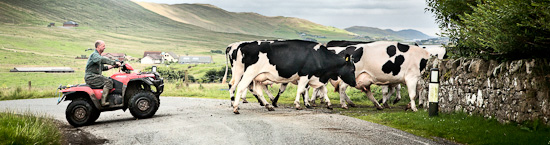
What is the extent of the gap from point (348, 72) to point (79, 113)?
30.1 feet

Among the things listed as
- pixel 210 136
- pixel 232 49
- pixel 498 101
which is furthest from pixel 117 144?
pixel 232 49

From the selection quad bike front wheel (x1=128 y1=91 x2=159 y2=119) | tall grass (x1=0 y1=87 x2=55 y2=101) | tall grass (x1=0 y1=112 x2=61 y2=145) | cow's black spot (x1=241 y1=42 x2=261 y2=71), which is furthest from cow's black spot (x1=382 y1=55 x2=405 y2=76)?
tall grass (x1=0 y1=87 x2=55 y2=101)

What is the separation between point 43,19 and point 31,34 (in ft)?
132

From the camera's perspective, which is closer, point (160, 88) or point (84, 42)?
point (160, 88)

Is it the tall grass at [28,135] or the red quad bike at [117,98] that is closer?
the tall grass at [28,135]

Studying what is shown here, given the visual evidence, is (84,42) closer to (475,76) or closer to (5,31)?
(5,31)

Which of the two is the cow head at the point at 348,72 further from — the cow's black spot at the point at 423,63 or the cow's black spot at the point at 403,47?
the cow's black spot at the point at 423,63

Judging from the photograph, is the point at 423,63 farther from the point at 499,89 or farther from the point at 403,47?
the point at 499,89

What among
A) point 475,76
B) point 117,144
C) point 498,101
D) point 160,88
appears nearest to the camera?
point 117,144

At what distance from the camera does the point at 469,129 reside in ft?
36.7

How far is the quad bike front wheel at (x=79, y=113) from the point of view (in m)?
13.8

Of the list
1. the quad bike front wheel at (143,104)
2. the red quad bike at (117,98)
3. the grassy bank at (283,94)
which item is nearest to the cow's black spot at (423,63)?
the grassy bank at (283,94)

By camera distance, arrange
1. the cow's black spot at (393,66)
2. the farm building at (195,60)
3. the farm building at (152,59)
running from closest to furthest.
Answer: the cow's black spot at (393,66), the farm building at (152,59), the farm building at (195,60)

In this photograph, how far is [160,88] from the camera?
15.4 meters
